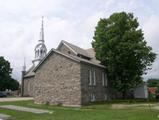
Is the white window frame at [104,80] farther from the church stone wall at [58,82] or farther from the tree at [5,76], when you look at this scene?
the tree at [5,76]

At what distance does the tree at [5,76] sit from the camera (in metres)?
76.8

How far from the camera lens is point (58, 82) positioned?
32250 millimetres

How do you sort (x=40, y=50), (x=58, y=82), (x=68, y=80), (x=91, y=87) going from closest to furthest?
(x=68, y=80) < (x=58, y=82) < (x=91, y=87) < (x=40, y=50)

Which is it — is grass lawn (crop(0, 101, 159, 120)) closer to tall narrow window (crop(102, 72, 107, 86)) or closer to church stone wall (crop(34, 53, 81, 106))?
church stone wall (crop(34, 53, 81, 106))

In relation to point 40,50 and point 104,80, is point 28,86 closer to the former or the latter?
point 40,50

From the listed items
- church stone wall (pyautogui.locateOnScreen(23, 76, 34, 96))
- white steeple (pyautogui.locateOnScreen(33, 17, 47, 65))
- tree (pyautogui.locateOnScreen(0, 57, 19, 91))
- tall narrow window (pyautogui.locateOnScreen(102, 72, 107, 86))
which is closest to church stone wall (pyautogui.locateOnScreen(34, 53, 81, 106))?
tall narrow window (pyautogui.locateOnScreen(102, 72, 107, 86))

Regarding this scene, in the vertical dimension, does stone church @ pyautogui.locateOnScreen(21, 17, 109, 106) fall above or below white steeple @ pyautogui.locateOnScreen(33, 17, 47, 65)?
below

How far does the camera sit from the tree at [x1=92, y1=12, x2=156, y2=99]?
36.8m

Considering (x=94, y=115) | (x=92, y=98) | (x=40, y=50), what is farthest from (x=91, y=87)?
(x=40, y=50)

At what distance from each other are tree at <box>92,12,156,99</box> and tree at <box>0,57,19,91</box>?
1785 inches

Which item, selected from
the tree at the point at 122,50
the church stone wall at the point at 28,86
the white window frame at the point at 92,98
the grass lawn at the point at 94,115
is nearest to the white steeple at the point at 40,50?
the church stone wall at the point at 28,86

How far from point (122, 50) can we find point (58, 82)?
34.5 ft

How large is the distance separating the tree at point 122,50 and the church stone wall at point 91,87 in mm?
2093

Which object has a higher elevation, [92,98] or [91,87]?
[91,87]
